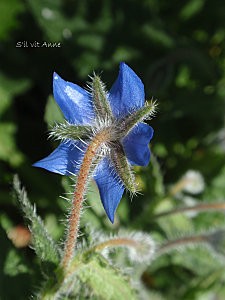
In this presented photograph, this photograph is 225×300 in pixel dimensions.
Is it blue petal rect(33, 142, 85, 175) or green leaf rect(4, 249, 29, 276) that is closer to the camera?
blue petal rect(33, 142, 85, 175)

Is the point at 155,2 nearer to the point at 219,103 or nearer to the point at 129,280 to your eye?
the point at 219,103

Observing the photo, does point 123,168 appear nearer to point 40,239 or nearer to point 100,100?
point 100,100

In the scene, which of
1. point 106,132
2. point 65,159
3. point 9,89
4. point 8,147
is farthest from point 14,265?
point 9,89

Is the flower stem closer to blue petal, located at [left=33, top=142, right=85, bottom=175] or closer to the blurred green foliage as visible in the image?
blue petal, located at [left=33, top=142, right=85, bottom=175]

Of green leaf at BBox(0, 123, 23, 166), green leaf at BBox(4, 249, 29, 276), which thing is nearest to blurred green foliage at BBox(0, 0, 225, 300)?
green leaf at BBox(0, 123, 23, 166)

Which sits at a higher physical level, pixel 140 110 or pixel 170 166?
pixel 170 166

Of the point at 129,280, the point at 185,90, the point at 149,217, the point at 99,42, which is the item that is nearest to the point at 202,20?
the point at 185,90
